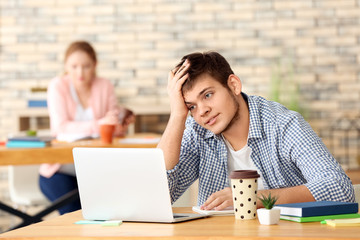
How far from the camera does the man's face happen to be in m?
2.06

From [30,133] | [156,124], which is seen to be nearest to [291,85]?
[156,124]

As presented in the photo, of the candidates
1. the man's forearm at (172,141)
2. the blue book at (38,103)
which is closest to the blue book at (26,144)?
the man's forearm at (172,141)

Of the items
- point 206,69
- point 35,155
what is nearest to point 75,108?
point 35,155

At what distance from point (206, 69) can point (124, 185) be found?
0.60 metres

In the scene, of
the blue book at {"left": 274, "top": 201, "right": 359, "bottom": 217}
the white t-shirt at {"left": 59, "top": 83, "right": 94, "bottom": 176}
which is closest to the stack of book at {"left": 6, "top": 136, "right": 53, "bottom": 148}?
the white t-shirt at {"left": 59, "top": 83, "right": 94, "bottom": 176}

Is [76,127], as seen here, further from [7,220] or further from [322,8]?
[322,8]

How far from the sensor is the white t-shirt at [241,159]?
220 cm

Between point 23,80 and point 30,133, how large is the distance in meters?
2.18

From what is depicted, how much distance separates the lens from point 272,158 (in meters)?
2.11

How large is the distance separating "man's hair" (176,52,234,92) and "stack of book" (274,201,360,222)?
60 cm

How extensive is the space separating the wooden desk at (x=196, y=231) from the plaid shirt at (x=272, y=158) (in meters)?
0.37

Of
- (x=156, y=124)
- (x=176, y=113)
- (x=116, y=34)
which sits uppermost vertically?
(x=116, y=34)

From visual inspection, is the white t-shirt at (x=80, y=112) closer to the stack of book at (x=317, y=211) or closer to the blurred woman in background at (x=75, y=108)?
the blurred woman in background at (x=75, y=108)

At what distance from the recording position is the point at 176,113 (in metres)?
2.12
